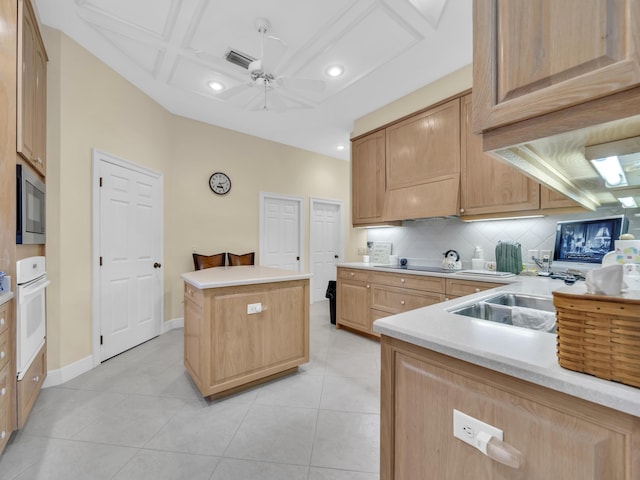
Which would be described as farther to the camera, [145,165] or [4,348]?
[145,165]

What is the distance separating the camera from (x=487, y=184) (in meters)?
2.61

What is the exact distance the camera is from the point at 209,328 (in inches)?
78.6

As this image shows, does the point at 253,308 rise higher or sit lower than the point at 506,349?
lower

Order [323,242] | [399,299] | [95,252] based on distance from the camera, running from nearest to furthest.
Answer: [95,252], [399,299], [323,242]

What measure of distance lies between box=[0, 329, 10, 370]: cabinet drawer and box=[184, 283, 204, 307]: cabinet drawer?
1006mm

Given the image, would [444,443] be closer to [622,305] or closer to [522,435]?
[522,435]

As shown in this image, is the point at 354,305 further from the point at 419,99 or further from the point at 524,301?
the point at 419,99

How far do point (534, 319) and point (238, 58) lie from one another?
289cm

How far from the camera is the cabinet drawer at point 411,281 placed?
2672 mm

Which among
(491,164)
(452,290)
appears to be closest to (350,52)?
(491,164)

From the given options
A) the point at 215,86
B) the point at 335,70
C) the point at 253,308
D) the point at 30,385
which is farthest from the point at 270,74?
the point at 30,385

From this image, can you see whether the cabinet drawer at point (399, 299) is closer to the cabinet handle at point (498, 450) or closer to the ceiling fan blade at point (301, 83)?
the cabinet handle at point (498, 450)

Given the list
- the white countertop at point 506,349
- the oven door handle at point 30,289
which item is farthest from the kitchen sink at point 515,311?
the oven door handle at point 30,289

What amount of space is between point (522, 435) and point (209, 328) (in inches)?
74.4
